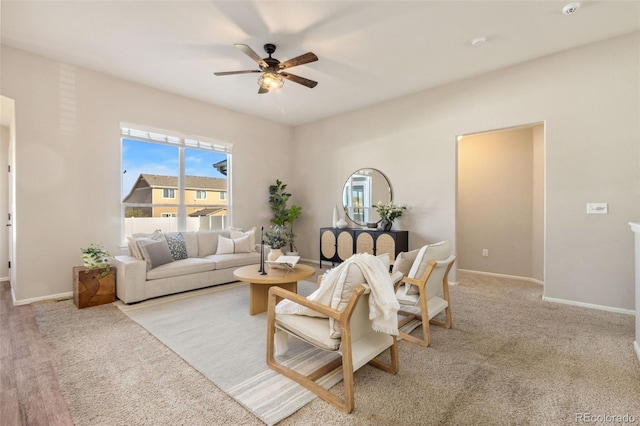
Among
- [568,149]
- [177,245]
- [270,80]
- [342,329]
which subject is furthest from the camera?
[177,245]

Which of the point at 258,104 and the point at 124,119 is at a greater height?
the point at 258,104

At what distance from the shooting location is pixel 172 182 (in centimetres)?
515

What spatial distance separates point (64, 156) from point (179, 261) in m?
2.09

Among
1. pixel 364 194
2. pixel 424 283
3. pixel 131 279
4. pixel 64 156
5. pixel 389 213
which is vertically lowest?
pixel 131 279

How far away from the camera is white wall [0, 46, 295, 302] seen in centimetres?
365

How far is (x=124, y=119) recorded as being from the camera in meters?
4.49

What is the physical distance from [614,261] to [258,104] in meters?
5.76

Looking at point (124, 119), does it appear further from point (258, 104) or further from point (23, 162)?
point (258, 104)

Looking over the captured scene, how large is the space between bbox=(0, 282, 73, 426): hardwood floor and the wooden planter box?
1.58ft

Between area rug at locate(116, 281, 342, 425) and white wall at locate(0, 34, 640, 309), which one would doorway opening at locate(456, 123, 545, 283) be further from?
area rug at locate(116, 281, 342, 425)

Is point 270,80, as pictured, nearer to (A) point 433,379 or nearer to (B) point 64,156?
(B) point 64,156

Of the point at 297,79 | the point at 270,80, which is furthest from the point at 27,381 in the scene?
the point at 297,79

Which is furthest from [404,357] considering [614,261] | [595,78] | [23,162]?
[23,162]

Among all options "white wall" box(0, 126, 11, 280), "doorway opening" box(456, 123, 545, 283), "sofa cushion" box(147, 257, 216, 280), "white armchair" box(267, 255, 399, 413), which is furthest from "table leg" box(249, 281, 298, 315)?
"white wall" box(0, 126, 11, 280)
